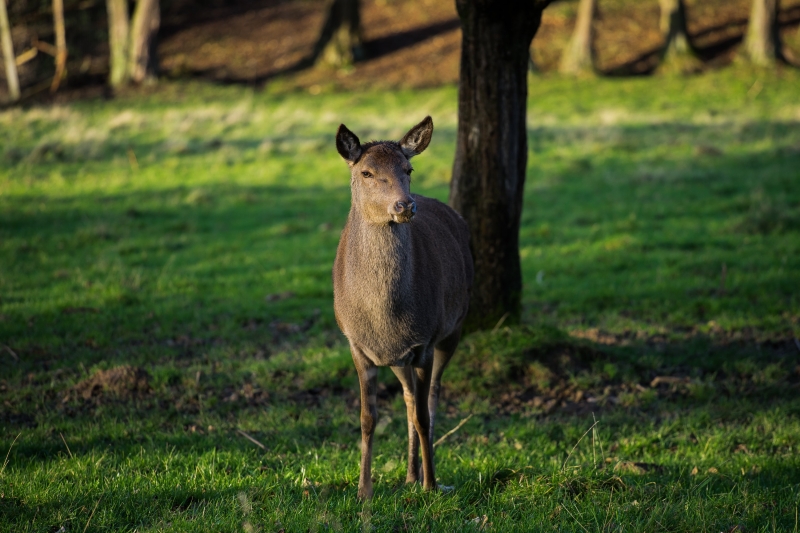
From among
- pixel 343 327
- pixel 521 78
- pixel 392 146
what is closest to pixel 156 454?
pixel 343 327

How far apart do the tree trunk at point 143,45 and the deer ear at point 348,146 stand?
27.0 m

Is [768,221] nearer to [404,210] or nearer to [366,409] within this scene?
[366,409]

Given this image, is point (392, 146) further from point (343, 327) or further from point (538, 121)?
point (538, 121)

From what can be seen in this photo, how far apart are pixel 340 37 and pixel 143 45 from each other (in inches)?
320

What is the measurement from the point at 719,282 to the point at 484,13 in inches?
200

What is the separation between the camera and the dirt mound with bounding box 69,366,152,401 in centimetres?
679

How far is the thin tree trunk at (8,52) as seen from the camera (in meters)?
25.4

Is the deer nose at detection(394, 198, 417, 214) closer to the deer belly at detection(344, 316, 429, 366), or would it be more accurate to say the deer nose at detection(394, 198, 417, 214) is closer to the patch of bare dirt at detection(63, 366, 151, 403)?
the deer belly at detection(344, 316, 429, 366)

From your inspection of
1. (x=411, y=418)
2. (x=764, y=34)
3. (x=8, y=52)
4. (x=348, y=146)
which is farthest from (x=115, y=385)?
(x=764, y=34)

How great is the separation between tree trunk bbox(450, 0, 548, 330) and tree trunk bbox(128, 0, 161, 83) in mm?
24963

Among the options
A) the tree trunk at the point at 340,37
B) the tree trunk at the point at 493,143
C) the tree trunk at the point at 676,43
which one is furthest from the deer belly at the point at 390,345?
the tree trunk at the point at 340,37

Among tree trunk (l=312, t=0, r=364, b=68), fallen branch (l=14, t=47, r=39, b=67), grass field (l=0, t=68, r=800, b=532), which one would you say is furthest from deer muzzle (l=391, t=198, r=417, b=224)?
tree trunk (l=312, t=0, r=364, b=68)

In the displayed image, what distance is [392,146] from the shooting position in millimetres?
4883

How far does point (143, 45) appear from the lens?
96.3 feet
